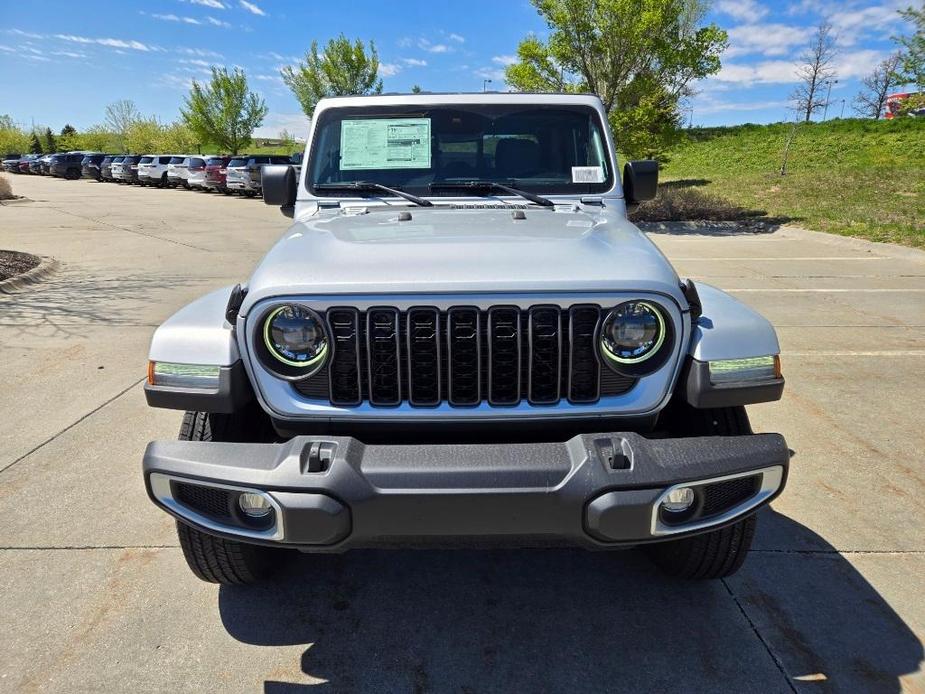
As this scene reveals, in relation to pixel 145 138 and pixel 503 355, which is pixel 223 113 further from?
pixel 503 355

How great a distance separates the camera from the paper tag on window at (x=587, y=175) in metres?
3.50

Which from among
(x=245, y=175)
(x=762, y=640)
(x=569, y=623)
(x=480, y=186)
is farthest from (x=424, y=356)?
(x=245, y=175)

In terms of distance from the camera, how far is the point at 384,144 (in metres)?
3.48

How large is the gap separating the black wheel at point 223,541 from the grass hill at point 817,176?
13.8 metres

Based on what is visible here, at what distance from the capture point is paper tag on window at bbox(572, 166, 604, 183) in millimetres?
3496

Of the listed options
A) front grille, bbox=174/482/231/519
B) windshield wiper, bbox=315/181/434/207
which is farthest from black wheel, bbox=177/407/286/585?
windshield wiper, bbox=315/181/434/207

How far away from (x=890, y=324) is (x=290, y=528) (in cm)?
727

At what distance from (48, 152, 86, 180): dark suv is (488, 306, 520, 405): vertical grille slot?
49.3 metres

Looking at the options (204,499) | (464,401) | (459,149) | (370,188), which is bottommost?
(204,499)

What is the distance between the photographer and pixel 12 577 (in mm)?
2855

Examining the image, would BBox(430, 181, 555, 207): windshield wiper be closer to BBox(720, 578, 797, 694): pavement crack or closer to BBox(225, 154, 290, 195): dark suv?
BBox(720, 578, 797, 694): pavement crack

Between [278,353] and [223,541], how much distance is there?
79cm

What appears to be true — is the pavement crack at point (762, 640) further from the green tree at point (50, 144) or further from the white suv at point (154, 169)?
the green tree at point (50, 144)

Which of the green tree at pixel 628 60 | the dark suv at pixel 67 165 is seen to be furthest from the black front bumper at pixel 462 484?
the dark suv at pixel 67 165
